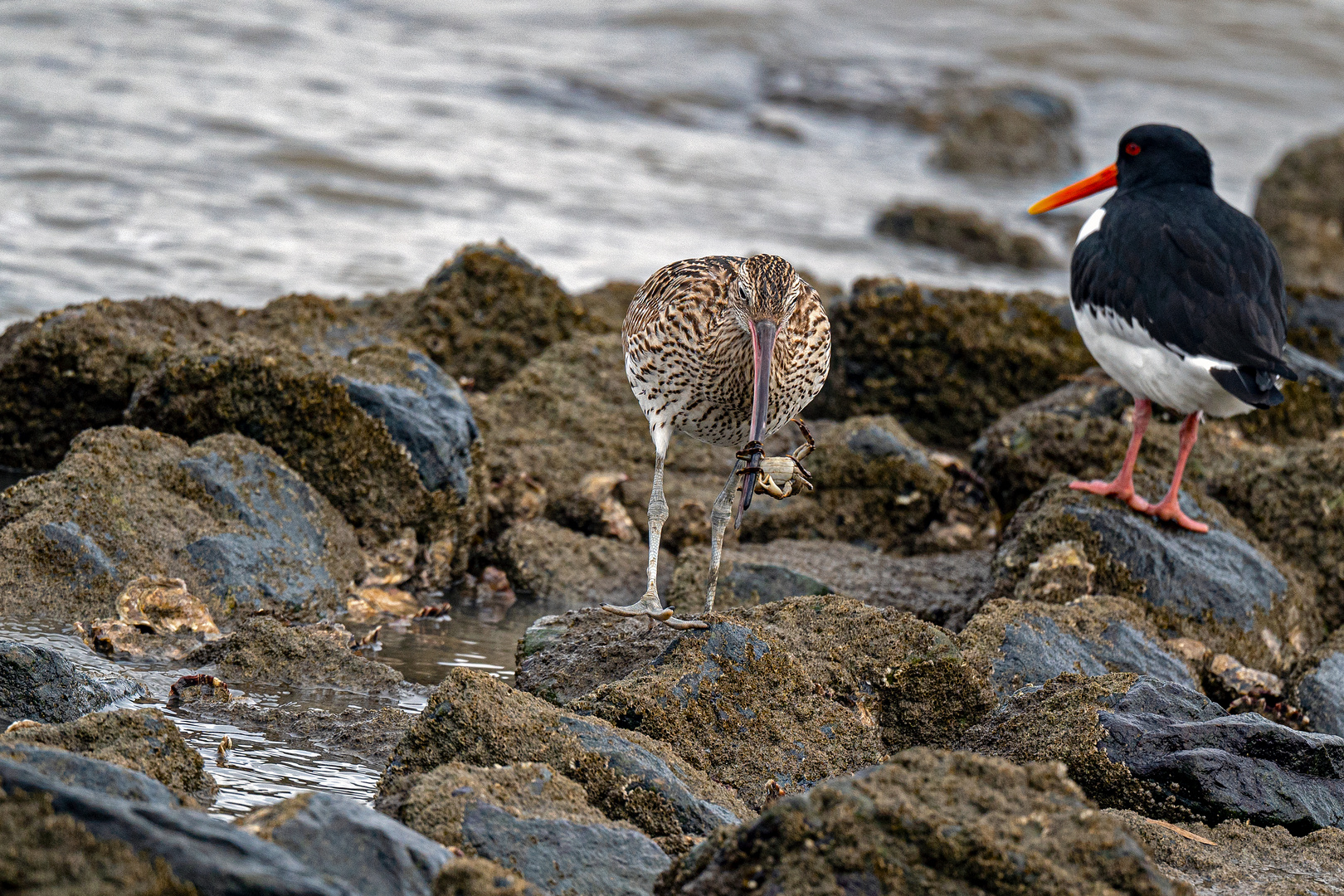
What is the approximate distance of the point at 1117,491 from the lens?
242 inches

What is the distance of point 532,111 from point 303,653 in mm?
15013

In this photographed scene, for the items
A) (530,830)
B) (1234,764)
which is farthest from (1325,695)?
(530,830)

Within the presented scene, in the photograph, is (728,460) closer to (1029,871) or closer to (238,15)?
(1029,871)

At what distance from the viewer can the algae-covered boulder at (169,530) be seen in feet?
16.7

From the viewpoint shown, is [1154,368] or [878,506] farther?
[878,506]

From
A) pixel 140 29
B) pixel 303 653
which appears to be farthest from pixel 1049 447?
pixel 140 29

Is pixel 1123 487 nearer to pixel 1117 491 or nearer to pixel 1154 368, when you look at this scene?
pixel 1117 491

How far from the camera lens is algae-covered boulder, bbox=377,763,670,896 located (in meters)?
3.21

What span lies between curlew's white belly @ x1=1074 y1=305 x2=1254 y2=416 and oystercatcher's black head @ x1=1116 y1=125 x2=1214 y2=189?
46.8 inches

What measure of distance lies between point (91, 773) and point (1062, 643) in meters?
3.47

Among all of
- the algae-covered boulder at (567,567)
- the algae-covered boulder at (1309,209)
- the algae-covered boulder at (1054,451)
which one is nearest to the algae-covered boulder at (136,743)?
the algae-covered boulder at (567,567)

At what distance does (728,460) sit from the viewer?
763cm

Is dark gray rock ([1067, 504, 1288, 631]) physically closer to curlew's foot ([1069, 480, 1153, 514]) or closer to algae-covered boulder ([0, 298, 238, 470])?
curlew's foot ([1069, 480, 1153, 514])

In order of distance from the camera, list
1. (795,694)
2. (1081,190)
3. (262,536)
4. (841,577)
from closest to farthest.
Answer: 1. (795,694)
2. (262,536)
3. (841,577)
4. (1081,190)
